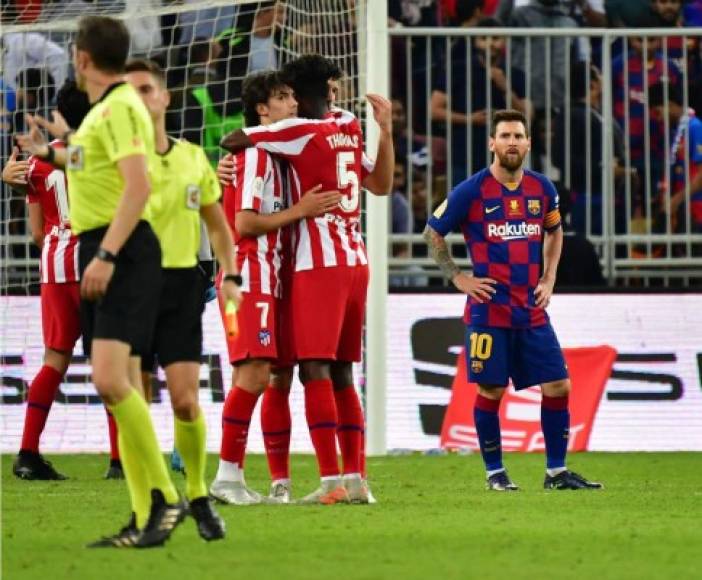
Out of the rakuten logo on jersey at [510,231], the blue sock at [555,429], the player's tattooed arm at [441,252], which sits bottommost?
the blue sock at [555,429]

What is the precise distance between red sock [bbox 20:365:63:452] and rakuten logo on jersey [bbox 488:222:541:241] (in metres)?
2.91

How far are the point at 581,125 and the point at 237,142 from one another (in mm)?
6676

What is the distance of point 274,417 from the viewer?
9469 millimetres

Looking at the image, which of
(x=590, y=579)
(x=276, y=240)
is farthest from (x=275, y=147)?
(x=590, y=579)

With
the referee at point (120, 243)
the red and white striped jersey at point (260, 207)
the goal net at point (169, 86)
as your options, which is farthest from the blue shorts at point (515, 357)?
the referee at point (120, 243)

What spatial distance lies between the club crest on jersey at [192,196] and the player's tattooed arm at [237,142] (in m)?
1.62

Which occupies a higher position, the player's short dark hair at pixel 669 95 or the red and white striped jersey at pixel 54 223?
the player's short dark hair at pixel 669 95

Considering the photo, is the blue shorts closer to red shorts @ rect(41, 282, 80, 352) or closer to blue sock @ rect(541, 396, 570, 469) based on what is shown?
blue sock @ rect(541, 396, 570, 469)

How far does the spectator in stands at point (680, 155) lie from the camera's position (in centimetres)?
1512

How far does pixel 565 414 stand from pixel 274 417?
2.12 meters

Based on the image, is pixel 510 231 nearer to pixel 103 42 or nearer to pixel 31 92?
pixel 103 42

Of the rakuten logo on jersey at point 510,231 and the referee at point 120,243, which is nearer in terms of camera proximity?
the referee at point 120,243

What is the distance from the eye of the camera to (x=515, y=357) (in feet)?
35.5

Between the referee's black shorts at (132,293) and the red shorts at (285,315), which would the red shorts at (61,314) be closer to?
the red shorts at (285,315)
